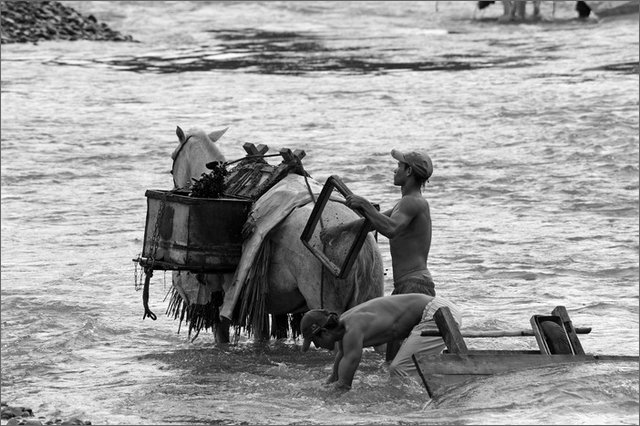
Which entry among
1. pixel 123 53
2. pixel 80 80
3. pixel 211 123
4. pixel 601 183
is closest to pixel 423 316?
pixel 601 183

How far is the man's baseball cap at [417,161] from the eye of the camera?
905 cm

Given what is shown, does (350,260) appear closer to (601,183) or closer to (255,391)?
(255,391)

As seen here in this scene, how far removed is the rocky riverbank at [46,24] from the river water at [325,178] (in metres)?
1.04

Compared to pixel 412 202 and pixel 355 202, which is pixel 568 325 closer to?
pixel 412 202

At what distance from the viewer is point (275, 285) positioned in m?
9.69

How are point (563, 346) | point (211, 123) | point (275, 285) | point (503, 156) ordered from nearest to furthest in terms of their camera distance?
point (563, 346), point (275, 285), point (503, 156), point (211, 123)

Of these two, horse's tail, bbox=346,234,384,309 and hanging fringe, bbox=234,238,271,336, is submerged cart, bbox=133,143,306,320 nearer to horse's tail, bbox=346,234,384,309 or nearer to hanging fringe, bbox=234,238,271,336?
hanging fringe, bbox=234,238,271,336

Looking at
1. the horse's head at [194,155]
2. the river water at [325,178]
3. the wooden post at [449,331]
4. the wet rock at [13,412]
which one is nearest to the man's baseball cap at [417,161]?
the wooden post at [449,331]

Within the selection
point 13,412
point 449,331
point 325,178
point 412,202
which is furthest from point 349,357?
point 325,178

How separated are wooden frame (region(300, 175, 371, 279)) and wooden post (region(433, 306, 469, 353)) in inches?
32.5

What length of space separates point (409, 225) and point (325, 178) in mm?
9599

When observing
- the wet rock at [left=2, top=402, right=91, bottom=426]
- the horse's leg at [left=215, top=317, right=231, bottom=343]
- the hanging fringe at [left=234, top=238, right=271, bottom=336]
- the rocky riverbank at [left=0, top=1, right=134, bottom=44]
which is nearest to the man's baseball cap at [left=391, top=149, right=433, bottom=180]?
the hanging fringe at [left=234, top=238, right=271, bottom=336]

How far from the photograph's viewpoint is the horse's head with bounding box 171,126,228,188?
Result: 11.0 meters

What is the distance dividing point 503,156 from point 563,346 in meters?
12.5
